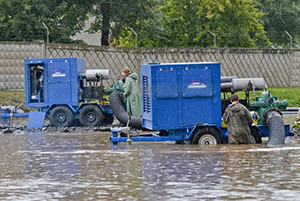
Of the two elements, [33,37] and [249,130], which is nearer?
[249,130]

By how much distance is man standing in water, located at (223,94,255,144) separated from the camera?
18.6 metres

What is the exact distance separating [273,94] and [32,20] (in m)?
10.7

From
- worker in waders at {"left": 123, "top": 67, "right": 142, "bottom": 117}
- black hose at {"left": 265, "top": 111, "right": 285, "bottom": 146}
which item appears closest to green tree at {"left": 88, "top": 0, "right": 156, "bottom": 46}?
worker in waders at {"left": 123, "top": 67, "right": 142, "bottom": 117}

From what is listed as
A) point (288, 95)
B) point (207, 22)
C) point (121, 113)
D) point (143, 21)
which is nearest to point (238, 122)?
point (121, 113)

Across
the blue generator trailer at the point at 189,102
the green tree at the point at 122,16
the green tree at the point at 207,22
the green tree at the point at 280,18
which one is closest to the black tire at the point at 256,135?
the blue generator trailer at the point at 189,102

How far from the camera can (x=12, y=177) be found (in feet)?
46.2

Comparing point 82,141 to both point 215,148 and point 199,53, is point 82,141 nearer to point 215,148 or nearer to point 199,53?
point 215,148

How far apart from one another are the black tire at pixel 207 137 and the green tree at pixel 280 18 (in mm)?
35758

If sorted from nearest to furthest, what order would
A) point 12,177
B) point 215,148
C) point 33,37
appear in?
point 12,177 → point 215,148 → point 33,37

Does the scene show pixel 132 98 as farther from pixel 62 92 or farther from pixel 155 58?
pixel 155 58

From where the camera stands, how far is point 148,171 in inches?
575

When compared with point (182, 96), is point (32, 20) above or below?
above

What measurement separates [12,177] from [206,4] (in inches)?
1301

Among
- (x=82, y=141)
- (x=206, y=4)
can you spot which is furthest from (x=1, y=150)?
(x=206, y=4)
